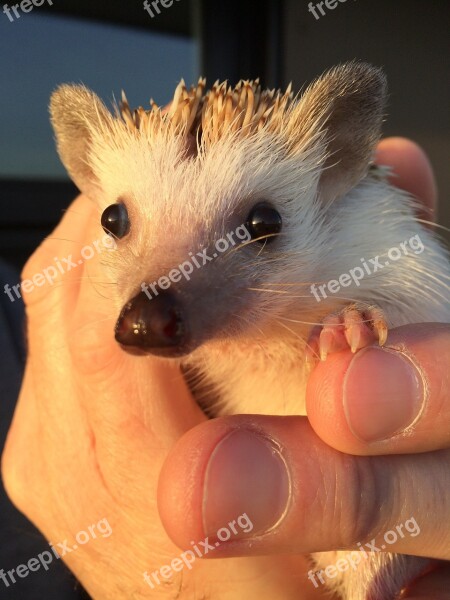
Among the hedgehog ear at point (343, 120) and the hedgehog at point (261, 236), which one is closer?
the hedgehog at point (261, 236)

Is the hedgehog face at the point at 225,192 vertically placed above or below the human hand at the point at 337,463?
above

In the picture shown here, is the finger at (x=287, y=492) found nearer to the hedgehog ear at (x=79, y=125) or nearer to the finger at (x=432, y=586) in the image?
the finger at (x=432, y=586)

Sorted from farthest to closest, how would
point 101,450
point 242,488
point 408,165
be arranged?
point 408,165, point 101,450, point 242,488

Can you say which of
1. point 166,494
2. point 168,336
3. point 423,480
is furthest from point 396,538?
point 168,336

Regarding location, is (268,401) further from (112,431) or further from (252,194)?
(252,194)

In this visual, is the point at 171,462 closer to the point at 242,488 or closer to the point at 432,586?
the point at 242,488

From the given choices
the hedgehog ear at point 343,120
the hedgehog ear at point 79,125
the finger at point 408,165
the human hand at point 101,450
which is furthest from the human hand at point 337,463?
the finger at point 408,165

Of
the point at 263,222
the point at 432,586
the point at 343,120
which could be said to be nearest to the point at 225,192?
the point at 263,222
